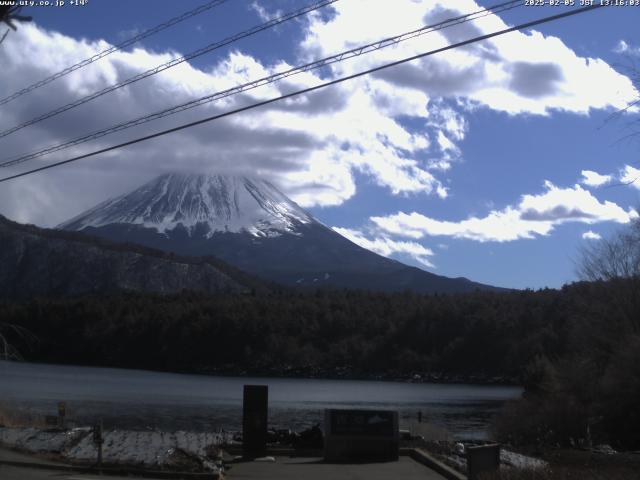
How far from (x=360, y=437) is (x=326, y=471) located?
8.07 feet

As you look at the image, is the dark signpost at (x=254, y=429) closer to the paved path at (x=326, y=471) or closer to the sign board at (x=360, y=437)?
the paved path at (x=326, y=471)

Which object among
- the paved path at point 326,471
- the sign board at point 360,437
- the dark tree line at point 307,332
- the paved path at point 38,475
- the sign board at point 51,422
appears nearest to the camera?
the paved path at point 38,475

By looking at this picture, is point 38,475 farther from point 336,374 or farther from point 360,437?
point 336,374

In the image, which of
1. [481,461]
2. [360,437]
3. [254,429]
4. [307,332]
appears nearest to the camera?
[481,461]

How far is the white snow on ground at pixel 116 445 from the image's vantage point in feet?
64.4

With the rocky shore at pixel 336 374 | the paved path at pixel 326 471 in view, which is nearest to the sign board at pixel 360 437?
the paved path at pixel 326 471

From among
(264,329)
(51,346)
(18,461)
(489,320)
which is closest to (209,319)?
(264,329)

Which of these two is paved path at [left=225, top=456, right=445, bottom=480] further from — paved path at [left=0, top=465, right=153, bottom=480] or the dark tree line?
the dark tree line

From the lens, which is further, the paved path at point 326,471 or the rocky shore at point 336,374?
the rocky shore at point 336,374

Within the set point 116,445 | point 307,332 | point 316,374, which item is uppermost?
point 307,332

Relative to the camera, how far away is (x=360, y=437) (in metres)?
21.8

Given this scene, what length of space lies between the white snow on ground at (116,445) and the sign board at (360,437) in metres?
3.11

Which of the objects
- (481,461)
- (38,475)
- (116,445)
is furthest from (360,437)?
(38,475)

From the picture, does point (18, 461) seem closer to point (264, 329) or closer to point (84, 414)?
point (84, 414)
